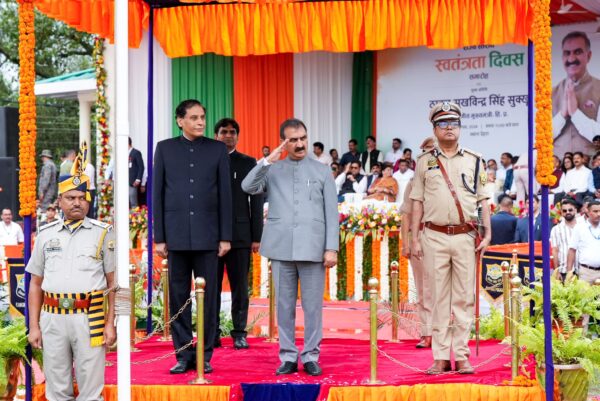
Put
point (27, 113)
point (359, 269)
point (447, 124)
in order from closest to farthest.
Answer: point (27, 113) → point (447, 124) → point (359, 269)

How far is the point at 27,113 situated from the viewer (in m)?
6.97

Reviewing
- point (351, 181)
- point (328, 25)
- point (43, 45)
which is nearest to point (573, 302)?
point (328, 25)

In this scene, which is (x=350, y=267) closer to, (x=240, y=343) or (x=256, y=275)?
(x=256, y=275)

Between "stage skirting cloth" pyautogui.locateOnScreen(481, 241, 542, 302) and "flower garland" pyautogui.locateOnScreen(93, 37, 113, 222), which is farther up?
"flower garland" pyautogui.locateOnScreen(93, 37, 113, 222)

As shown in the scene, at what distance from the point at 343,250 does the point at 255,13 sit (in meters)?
4.61

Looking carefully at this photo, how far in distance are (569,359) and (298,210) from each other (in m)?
2.16

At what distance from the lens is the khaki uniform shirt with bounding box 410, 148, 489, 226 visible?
23.4 ft

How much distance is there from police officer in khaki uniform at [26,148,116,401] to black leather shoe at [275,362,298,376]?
131 centimetres

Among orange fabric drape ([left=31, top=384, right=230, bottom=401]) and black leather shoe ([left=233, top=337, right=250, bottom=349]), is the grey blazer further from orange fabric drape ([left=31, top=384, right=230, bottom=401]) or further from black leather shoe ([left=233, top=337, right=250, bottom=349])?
black leather shoe ([left=233, top=337, right=250, bottom=349])

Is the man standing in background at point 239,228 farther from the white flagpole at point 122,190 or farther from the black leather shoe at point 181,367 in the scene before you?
the white flagpole at point 122,190

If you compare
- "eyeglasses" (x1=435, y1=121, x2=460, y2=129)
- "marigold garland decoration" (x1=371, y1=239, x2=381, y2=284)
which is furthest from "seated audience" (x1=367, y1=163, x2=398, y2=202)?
"eyeglasses" (x1=435, y1=121, x2=460, y2=129)

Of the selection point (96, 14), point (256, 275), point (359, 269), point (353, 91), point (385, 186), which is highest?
point (353, 91)

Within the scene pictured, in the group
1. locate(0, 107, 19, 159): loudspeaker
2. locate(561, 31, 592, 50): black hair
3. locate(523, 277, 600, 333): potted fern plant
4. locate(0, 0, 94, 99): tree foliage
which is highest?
locate(0, 0, 94, 99): tree foliage

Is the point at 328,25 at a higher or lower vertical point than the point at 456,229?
higher
